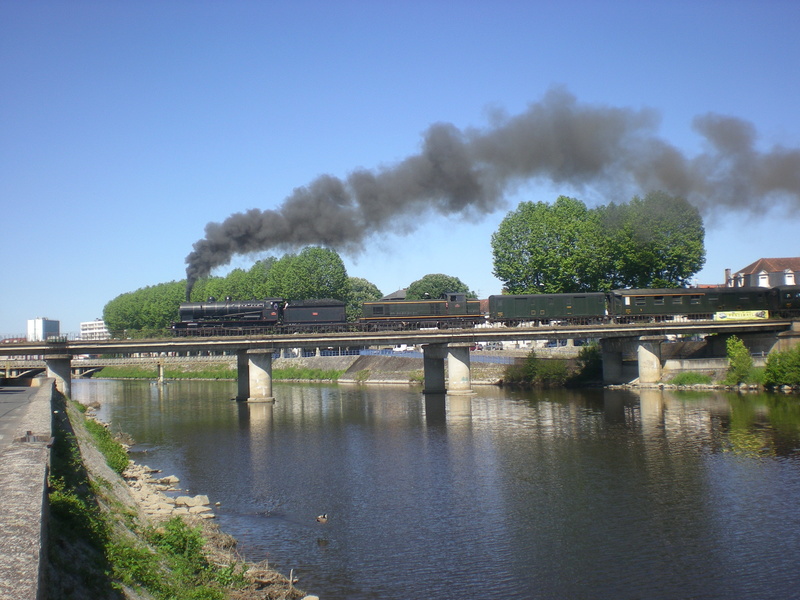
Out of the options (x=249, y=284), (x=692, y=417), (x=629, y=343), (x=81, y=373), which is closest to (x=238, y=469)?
(x=692, y=417)

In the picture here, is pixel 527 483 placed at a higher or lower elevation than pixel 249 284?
lower

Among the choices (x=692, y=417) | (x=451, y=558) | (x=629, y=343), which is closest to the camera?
(x=451, y=558)

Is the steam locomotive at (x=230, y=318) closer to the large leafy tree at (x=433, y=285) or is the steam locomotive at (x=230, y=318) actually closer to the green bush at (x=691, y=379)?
the green bush at (x=691, y=379)

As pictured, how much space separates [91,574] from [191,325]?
59676mm

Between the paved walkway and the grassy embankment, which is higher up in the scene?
the paved walkway

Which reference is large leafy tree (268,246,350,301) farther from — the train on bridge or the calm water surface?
the calm water surface

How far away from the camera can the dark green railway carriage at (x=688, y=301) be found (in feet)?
262

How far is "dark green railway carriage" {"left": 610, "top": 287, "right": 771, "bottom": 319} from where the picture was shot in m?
80.0

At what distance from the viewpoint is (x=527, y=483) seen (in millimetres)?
33219

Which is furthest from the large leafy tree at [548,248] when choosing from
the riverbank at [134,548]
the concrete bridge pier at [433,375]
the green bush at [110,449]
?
the riverbank at [134,548]

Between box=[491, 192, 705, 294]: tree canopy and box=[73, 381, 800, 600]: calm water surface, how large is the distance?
35707 mm

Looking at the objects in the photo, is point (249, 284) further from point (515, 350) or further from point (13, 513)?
point (13, 513)

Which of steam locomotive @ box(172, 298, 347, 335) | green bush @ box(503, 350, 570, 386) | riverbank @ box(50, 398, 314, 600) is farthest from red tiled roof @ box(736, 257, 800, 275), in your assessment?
riverbank @ box(50, 398, 314, 600)

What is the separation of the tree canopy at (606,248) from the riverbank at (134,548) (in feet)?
248
